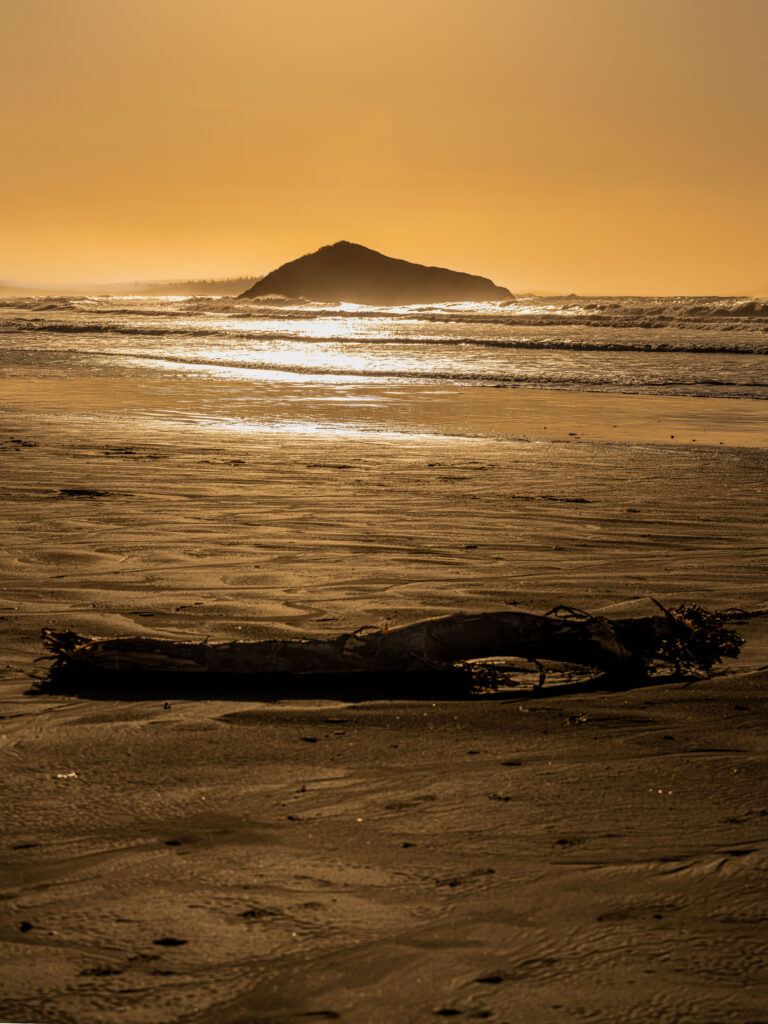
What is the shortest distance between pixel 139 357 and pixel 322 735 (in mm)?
23955

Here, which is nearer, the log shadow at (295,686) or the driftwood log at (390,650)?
the log shadow at (295,686)

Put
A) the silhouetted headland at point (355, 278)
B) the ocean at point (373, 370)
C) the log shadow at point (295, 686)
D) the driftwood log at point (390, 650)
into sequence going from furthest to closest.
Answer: the silhouetted headland at point (355, 278) < the ocean at point (373, 370) < the driftwood log at point (390, 650) < the log shadow at point (295, 686)

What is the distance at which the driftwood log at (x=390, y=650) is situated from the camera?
387 centimetres

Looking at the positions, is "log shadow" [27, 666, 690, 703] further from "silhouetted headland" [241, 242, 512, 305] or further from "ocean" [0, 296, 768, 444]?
"silhouetted headland" [241, 242, 512, 305]

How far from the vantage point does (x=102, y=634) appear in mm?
4371

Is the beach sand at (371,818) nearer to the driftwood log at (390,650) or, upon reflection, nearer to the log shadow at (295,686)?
the log shadow at (295,686)

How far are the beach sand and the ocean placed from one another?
7.44 meters

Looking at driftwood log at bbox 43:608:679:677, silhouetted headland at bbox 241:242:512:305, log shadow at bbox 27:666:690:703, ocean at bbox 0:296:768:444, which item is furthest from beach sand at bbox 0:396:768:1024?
silhouetted headland at bbox 241:242:512:305

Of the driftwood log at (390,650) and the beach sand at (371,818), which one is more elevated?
the driftwood log at (390,650)

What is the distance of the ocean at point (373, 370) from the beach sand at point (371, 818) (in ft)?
24.4

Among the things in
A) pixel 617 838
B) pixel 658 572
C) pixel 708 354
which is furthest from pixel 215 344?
pixel 617 838

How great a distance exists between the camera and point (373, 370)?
22.7 m

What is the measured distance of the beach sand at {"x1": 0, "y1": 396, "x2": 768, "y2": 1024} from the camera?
6.85 feet

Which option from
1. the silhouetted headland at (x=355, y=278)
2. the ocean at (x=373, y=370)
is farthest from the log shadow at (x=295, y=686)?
the silhouetted headland at (x=355, y=278)
